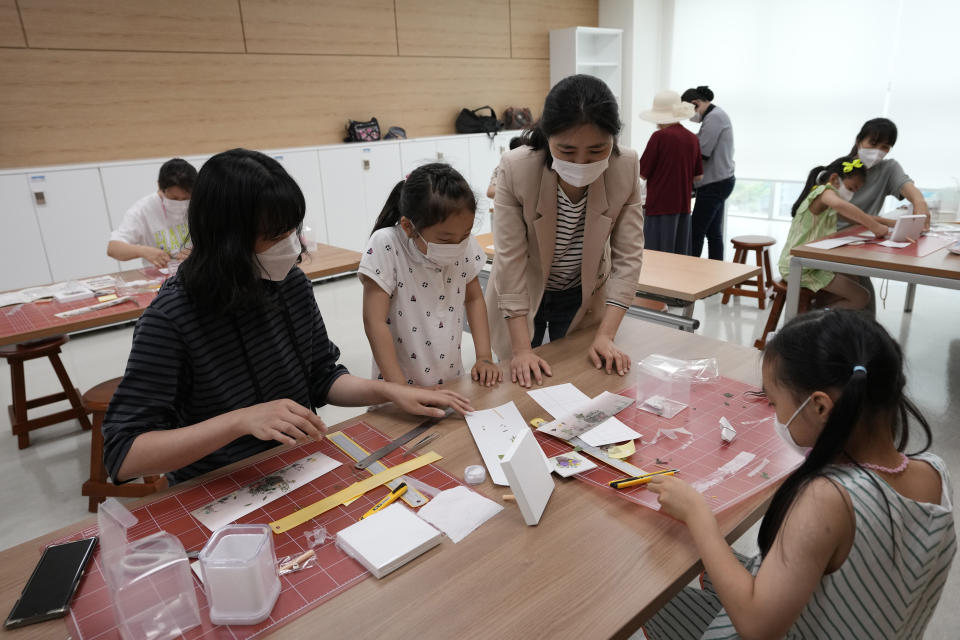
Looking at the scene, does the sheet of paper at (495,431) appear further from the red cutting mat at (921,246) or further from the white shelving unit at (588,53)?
the white shelving unit at (588,53)

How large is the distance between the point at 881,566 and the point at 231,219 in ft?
3.92

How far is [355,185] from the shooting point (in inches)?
217

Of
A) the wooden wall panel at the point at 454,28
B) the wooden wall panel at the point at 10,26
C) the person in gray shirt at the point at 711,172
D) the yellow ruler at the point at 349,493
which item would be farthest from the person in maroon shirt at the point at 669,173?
the wooden wall panel at the point at 10,26

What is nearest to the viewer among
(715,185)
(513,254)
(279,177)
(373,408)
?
(279,177)

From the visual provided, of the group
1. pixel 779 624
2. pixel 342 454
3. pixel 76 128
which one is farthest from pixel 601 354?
pixel 76 128

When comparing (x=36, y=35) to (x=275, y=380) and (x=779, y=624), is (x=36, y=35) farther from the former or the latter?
(x=779, y=624)

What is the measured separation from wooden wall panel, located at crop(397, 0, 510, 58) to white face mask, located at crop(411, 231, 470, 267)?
16.9ft

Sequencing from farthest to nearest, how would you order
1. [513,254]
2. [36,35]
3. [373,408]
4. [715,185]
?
[715,185], [36,35], [513,254], [373,408]

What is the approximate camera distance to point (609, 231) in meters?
1.78

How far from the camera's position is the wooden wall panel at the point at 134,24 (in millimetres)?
4168

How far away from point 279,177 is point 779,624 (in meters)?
1.10

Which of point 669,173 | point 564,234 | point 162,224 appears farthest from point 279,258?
point 669,173

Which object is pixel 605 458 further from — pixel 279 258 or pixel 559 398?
pixel 279 258

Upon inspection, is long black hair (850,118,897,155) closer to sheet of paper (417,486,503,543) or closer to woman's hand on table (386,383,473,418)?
woman's hand on table (386,383,473,418)
